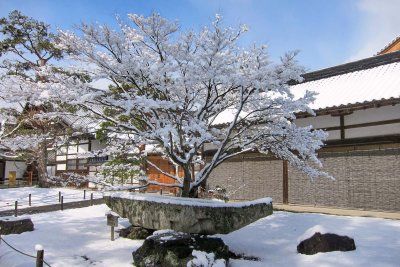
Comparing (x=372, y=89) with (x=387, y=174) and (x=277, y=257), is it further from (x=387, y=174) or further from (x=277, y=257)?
(x=277, y=257)

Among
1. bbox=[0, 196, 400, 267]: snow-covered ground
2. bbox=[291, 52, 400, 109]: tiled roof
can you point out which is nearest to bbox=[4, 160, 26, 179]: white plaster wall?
bbox=[0, 196, 400, 267]: snow-covered ground

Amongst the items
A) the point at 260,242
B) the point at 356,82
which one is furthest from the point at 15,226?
the point at 356,82

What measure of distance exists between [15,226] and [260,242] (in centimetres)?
743

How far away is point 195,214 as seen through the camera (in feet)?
24.0

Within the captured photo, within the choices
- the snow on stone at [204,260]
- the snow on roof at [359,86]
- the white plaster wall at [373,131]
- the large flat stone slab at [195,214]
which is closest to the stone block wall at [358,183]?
the white plaster wall at [373,131]

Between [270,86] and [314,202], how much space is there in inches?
316

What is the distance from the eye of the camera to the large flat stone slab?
24.1ft

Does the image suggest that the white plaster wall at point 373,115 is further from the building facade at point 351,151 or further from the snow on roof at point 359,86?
the snow on roof at point 359,86

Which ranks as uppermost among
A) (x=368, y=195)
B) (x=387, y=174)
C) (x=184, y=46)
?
(x=184, y=46)

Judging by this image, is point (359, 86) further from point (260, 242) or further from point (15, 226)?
point (15, 226)

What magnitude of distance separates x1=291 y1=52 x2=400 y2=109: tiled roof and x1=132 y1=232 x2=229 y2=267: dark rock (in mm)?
7827

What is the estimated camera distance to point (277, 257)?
816 centimetres

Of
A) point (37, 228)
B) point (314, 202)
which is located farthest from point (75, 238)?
point (314, 202)

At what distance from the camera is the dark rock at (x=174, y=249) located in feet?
23.7
